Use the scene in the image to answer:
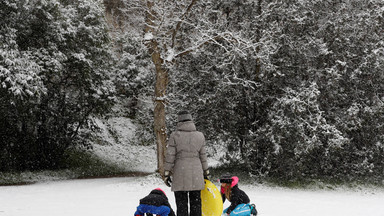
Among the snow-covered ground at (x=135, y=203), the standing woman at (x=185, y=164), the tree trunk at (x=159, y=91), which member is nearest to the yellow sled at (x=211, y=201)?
the standing woman at (x=185, y=164)

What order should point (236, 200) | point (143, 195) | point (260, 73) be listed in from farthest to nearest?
point (260, 73), point (143, 195), point (236, 200)

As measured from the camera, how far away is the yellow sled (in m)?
5.65

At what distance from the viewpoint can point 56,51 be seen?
14383 millimetres

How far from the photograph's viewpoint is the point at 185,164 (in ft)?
17.3

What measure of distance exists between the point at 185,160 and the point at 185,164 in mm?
53

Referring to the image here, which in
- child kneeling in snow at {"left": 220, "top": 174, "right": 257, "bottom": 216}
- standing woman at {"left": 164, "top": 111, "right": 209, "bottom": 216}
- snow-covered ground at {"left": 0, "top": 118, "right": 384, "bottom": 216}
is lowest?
snow-covered ground at {"left": 0, "top": 118, "right": 384, "bottom": 216}

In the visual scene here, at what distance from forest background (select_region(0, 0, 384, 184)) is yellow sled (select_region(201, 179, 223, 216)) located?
20.5ft

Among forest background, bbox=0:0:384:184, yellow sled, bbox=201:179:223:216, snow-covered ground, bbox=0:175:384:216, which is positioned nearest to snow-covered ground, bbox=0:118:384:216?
snow-covered ground, bbox=0:175:384:216

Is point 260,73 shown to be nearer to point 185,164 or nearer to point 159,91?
point 159,91

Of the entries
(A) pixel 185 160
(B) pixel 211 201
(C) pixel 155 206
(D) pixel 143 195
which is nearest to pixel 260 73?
(D) pixel 143 195

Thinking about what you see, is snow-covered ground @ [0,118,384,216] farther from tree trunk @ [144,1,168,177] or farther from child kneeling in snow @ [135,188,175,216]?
child kneeling in snow @ [135,188,175,216]

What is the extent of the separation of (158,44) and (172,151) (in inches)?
334

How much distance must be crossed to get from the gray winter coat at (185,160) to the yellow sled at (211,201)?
39 cm

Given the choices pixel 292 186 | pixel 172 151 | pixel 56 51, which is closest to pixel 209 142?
pixel 292 186
